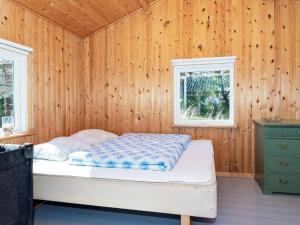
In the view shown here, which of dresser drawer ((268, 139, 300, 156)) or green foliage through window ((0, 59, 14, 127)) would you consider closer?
green foliage through window ((0, 59, 14, 127))

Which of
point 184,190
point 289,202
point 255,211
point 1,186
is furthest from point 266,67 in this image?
Answer: point 1,186

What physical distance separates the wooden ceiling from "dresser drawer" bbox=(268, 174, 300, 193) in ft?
9.56

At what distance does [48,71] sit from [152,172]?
217cm

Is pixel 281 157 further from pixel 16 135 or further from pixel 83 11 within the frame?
pixel 83 11

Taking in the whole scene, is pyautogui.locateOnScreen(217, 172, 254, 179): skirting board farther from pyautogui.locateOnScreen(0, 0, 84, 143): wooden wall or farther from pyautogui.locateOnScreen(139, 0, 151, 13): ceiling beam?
pyautogui.locateOnScreen(139, 0, 151, 13): ceiling beam

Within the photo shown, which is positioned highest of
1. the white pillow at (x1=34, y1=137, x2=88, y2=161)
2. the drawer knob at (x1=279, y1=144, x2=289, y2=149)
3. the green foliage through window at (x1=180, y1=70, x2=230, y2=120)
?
the green foliage through window at (x1=180, y1=70, x2=230, y2=120)

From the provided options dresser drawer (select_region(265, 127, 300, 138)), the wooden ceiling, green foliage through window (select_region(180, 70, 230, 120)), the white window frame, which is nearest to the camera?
dresser drawer (select_region(265, 127, 300, 138))

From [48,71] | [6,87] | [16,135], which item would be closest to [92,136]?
[16,135]

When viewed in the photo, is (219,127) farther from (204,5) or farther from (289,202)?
(204,5)

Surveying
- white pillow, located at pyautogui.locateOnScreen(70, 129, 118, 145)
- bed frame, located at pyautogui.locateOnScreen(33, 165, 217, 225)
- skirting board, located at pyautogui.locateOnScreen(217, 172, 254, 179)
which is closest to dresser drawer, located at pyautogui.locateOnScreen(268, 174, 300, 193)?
skirting board, located at pyautogui.locateOnScreen(217, 172, 254, 179)

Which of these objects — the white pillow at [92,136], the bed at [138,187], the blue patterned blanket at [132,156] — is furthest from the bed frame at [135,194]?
the white pillow at [92,136]

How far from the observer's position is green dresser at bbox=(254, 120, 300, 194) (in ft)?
9.41

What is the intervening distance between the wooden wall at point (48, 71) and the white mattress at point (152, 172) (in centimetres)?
75

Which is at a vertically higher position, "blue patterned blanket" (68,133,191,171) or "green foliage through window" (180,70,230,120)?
"green foliage through window" (180,70,230,120)
